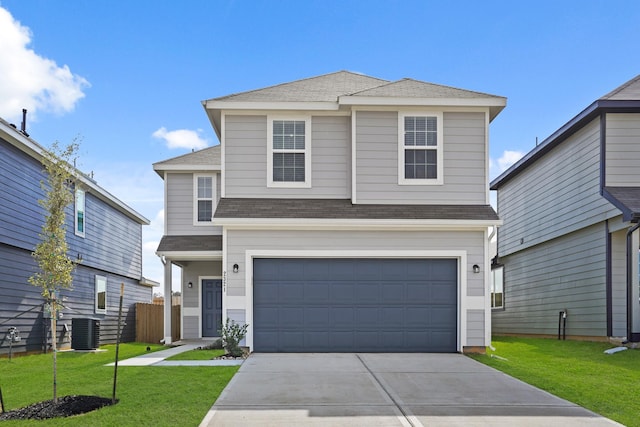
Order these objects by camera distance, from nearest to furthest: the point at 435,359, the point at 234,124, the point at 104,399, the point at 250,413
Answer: the point at 250,413 < the point at 104,399 < the point at 435,359 < the point at 234,124

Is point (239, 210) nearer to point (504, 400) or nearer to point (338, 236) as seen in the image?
point (338, 236)

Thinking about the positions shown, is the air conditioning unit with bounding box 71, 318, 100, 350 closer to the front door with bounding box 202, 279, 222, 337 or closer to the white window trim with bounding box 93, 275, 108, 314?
the front door with bounding box 202, 279, 222, 337

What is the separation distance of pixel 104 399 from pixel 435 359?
6.26 m

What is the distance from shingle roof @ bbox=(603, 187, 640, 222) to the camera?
12552mm

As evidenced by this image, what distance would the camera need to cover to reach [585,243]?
15711 mm

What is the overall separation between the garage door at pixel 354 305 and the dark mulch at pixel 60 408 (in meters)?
5.04

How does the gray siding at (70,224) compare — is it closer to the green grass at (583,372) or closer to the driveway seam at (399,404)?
the driveway seam at (399,404)

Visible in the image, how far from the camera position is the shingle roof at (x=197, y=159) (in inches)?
683

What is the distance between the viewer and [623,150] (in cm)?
1421

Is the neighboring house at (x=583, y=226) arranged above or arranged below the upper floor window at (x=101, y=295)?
above

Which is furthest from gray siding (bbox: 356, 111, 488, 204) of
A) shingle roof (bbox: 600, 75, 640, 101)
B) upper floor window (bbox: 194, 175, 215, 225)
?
upper floor window (bbox: 194, 175, 215, 225)

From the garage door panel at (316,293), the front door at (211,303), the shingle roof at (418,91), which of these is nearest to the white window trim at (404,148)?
the shingle roof at (418,91)

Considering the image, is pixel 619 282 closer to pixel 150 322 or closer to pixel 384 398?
pixel 384 398

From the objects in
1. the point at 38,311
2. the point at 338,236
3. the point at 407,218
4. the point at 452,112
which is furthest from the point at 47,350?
the point at 452,112
